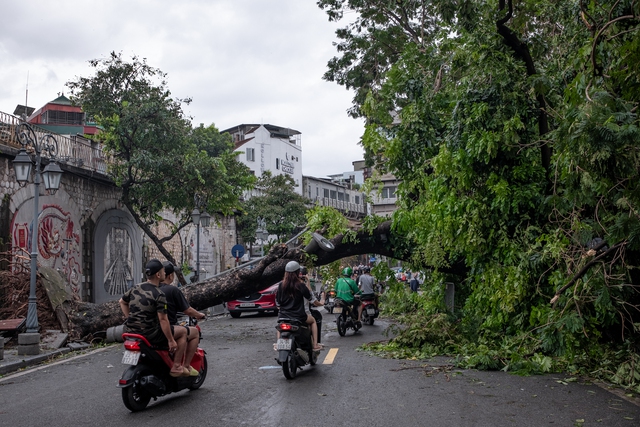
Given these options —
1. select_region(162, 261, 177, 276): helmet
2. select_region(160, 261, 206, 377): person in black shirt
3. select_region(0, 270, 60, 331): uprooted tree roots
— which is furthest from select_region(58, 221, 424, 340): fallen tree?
select_region(160, 261, 206, 377): person in black shirt

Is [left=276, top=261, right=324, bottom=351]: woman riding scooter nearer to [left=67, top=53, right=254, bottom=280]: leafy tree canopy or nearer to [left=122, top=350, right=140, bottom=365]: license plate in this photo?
[left=122, top=350, right=140, bottom=365]: license plate

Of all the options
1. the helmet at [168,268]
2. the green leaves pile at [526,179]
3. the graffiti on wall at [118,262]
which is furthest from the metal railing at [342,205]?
the helmet at [168,268]

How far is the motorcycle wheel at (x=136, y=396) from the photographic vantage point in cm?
681

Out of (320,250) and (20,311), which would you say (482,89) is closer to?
(320,250)

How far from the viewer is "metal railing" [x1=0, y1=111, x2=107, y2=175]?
18969 millimetres

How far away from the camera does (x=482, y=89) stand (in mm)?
11188

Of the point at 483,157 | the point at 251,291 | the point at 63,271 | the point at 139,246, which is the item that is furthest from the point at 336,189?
the point at 483,157

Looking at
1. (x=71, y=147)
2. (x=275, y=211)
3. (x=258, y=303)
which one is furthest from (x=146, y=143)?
(x=275, y=211)

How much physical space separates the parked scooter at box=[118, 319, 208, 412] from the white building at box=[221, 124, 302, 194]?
2293 inches

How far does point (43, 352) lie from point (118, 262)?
48.5 ft

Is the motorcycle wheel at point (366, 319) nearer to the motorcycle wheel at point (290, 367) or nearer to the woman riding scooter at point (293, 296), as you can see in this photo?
the woman riding scooter at point (293, 296)

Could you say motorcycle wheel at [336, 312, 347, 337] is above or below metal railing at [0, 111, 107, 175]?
below

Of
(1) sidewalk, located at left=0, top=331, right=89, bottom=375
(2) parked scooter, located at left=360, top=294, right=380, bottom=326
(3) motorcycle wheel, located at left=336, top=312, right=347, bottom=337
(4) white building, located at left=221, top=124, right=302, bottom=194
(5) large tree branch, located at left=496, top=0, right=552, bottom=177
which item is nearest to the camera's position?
(5) large tree branch, located at left=496, top=0, right=552, bottom=177

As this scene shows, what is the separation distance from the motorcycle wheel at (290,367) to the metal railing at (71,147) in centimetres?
1406
